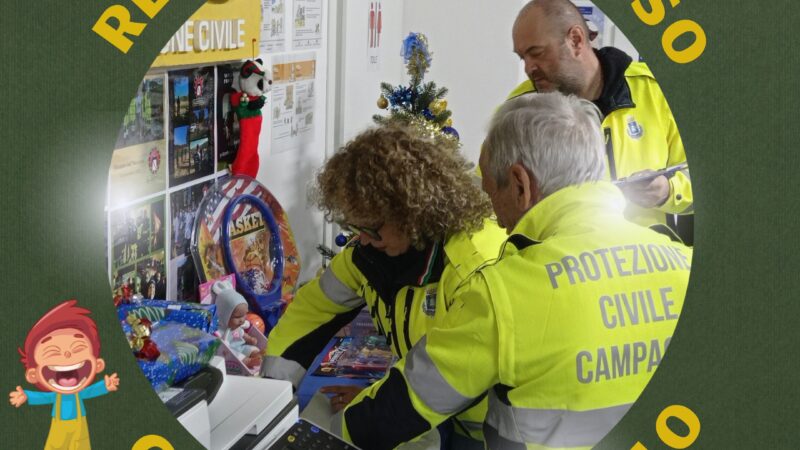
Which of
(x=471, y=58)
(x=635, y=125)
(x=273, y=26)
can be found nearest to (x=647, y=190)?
(x=635, y=125)

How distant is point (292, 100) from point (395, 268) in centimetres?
95

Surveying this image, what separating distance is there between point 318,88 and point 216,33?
761mm

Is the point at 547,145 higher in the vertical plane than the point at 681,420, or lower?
higher

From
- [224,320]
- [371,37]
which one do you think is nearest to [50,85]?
[224,320]

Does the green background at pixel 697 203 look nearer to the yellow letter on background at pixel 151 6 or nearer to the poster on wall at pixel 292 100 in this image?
the yellow letter on background at pixel 151 6

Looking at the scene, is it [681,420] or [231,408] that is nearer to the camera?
[681,420]

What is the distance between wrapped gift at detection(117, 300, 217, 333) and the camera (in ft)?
4.69

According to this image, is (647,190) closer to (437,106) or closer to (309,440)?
(309,440)

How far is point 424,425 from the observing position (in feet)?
3.62

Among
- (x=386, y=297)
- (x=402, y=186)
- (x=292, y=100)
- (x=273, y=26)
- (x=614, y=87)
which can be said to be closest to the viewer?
(x=402, y=186)

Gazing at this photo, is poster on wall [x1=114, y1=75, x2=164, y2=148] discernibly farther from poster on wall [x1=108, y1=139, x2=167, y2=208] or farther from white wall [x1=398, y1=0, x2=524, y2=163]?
white wall [x1=398, y1=0, x2=524, y2=163]

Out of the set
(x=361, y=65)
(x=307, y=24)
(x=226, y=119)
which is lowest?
(x=226, y=119)

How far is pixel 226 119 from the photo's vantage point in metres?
1.87

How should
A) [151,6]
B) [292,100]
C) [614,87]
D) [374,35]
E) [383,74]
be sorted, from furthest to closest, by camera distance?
1. [383,74]
2. [374,35]
3. [292,100]
4. [614,87]
5. [151,6]
